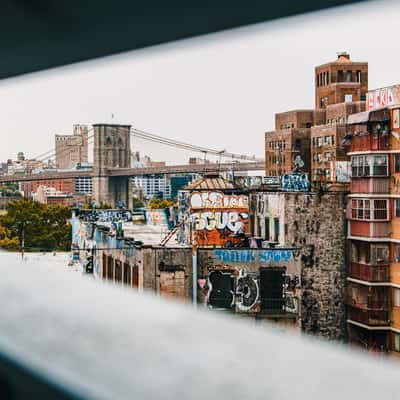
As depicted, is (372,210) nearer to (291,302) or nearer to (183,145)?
(183,145)

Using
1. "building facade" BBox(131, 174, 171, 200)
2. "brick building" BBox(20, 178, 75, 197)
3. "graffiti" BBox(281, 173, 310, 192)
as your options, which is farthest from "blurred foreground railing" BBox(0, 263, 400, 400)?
"graffiti" BBox(281, 173, 310, 192)

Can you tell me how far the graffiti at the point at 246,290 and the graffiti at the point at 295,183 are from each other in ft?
1.78

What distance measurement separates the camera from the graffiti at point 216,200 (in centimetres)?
281

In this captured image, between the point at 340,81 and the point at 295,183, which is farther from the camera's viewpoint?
the point at 295,183

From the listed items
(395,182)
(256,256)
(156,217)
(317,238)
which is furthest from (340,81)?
(256,256)

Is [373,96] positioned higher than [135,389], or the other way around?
[373,96]

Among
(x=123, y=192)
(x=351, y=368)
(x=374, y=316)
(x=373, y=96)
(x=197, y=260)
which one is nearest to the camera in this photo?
(x=351, y=368)

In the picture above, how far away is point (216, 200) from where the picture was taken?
3.02 metres

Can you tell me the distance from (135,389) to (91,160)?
998 millimetres

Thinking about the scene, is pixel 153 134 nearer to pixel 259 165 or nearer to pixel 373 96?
pixel 259 165

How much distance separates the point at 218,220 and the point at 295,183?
2.63 feet

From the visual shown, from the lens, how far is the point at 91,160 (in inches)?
51.8

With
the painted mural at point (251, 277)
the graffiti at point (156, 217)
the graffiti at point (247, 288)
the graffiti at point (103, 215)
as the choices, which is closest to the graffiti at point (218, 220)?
the painted mural at point (251, 277)

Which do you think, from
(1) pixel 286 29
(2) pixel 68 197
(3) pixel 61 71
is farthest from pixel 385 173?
(1) pixel 286 29
